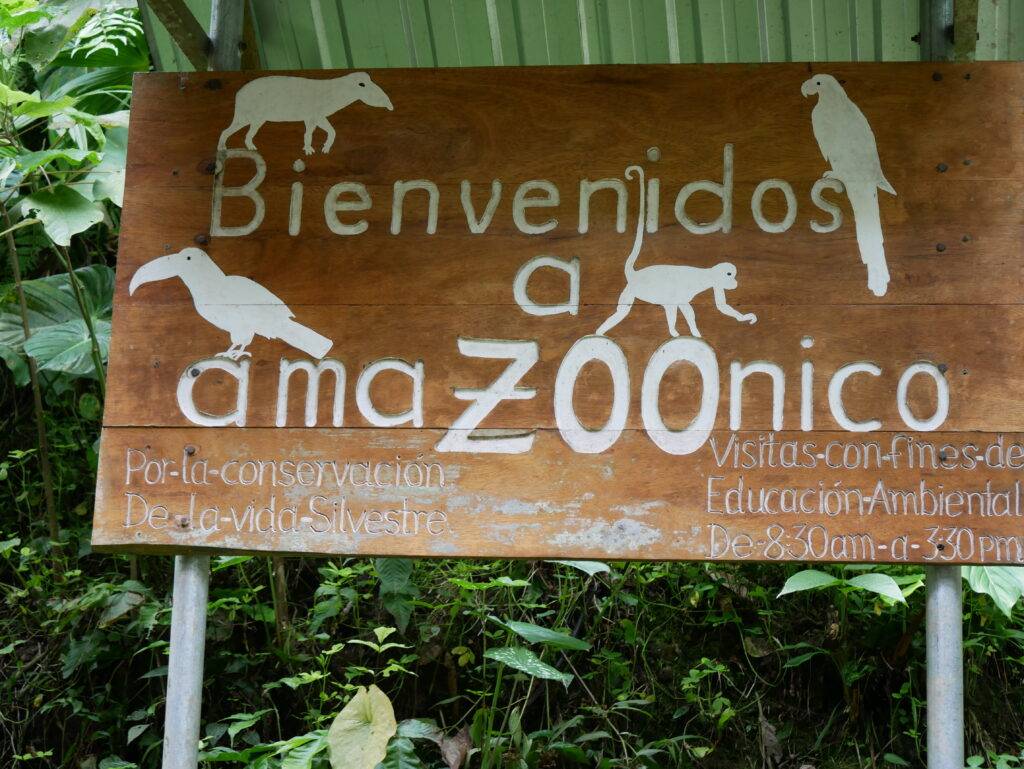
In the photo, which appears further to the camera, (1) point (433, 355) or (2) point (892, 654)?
(2) point (892, 654)

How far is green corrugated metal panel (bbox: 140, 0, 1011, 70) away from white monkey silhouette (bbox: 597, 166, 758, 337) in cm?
92

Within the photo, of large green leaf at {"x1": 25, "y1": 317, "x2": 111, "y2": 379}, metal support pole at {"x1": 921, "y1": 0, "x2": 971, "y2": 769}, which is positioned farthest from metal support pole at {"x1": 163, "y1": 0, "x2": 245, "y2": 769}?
metal support pole at {"x1": 921, "y1": 0, "x2": 971, "y2": 769}

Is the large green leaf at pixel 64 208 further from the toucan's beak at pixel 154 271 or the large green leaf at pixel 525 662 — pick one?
the large green leaf at pixel 525 662

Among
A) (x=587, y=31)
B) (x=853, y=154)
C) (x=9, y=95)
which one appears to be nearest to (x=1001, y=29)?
(x=853, y=154)

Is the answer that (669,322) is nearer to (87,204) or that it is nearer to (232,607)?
(87,204)

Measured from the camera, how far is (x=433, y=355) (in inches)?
95.7

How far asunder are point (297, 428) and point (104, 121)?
171 centimetres

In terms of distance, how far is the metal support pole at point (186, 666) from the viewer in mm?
2328

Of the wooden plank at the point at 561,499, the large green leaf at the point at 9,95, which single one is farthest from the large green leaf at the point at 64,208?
the wooden plank at the point at 561,499

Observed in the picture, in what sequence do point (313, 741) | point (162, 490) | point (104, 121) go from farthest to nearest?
point (104, 121) < point (313, 741) < point (162, 490)

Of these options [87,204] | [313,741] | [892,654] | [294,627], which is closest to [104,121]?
[87,204]

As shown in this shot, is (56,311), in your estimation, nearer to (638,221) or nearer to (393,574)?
(393,574)

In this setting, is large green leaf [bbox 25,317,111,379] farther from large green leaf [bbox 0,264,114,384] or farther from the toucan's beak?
the toucan's beak

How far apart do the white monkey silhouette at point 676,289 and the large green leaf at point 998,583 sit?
47.2 inches
